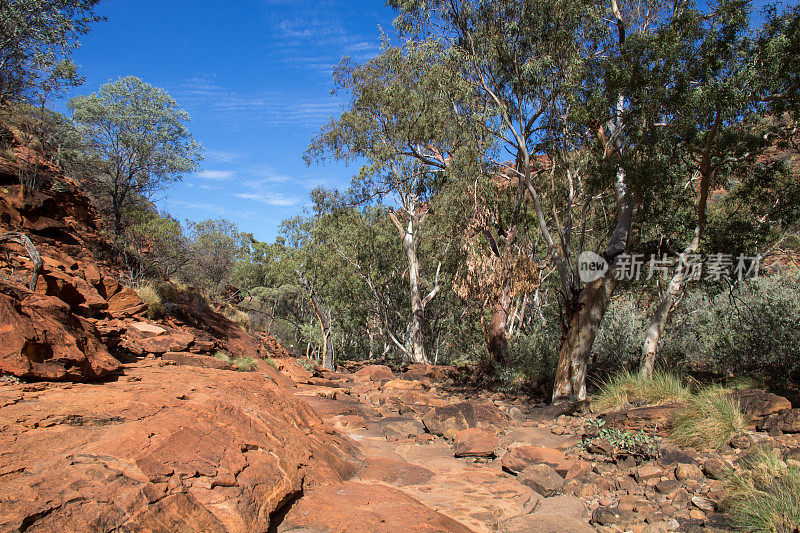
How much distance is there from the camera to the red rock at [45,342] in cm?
407

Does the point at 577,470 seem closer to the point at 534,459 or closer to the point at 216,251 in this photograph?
the point at 534,459

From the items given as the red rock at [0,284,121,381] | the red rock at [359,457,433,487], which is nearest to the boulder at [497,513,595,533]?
the red rock at [359,457,433,487]

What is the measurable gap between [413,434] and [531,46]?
9094 millimetres

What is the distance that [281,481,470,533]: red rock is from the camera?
3.26m

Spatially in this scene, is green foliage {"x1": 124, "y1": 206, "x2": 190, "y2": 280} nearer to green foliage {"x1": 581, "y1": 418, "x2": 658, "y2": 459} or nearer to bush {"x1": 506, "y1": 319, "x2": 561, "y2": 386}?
bush {"x1": 506, "y1": 319, "x2": 561, "y2": 386}

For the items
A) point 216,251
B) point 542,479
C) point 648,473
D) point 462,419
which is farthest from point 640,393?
point 216,251

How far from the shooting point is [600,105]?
8094mm

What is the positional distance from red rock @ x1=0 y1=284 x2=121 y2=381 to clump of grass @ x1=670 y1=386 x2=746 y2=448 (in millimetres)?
6847

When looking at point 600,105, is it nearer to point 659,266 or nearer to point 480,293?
point 659,266

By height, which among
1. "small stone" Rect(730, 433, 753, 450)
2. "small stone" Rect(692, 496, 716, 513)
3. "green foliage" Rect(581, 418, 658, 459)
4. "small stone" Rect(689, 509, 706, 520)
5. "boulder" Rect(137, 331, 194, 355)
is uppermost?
"boulder" Rect(137, 331, 194, 355)

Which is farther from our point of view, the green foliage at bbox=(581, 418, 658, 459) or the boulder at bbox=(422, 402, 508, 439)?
the boulder at bbox=(422, 402, 508, 439)

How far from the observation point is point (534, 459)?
5.71 metres

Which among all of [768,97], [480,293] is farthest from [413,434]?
[768,97]

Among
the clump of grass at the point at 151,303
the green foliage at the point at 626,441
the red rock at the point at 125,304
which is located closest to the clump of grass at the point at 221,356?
the clump of grass at the point at 151,303
